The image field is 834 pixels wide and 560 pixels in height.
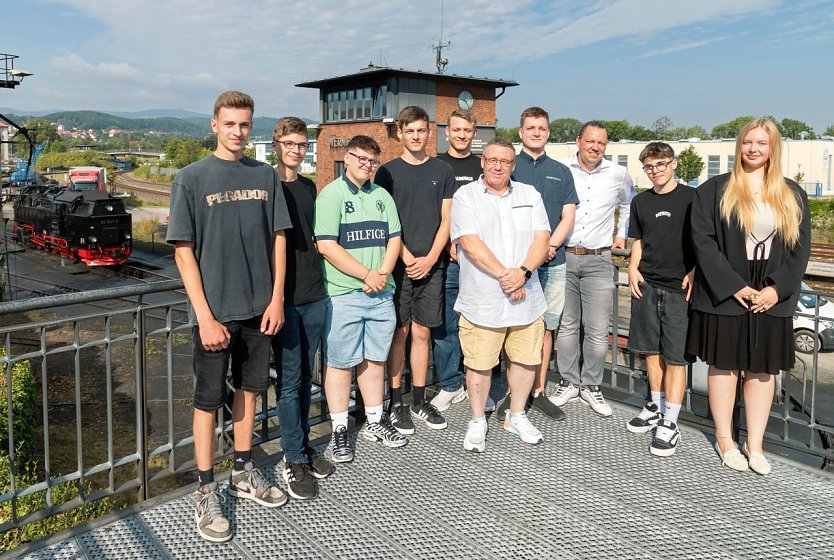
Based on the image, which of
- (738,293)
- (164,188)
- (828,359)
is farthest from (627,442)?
(164,188)

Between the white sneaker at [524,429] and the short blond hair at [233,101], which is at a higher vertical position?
the short blond hair at [233,101]

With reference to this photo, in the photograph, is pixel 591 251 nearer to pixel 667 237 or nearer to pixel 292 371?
pixel 667 237

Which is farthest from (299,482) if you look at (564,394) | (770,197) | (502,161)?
(770,197)

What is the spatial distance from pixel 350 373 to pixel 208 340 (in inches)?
45.6

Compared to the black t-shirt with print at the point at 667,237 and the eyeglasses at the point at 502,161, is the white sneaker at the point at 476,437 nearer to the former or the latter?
the black t-shirt with print at the point at 667,237

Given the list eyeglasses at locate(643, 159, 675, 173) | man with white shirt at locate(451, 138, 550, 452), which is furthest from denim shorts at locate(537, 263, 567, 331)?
eyeglasses at locate(643, 159, 675, 173)

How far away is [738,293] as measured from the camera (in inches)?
141

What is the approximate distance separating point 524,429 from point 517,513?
3.19ft

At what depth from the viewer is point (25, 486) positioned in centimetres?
430

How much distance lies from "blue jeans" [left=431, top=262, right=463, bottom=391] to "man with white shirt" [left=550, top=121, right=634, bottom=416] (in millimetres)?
823

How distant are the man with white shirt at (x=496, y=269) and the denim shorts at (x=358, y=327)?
0.50 m

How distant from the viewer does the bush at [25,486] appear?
420 cm

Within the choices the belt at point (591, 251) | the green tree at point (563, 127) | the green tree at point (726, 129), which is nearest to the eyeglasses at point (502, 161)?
the belt at point (591, 251)

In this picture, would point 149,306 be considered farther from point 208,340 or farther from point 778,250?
point 778,250
